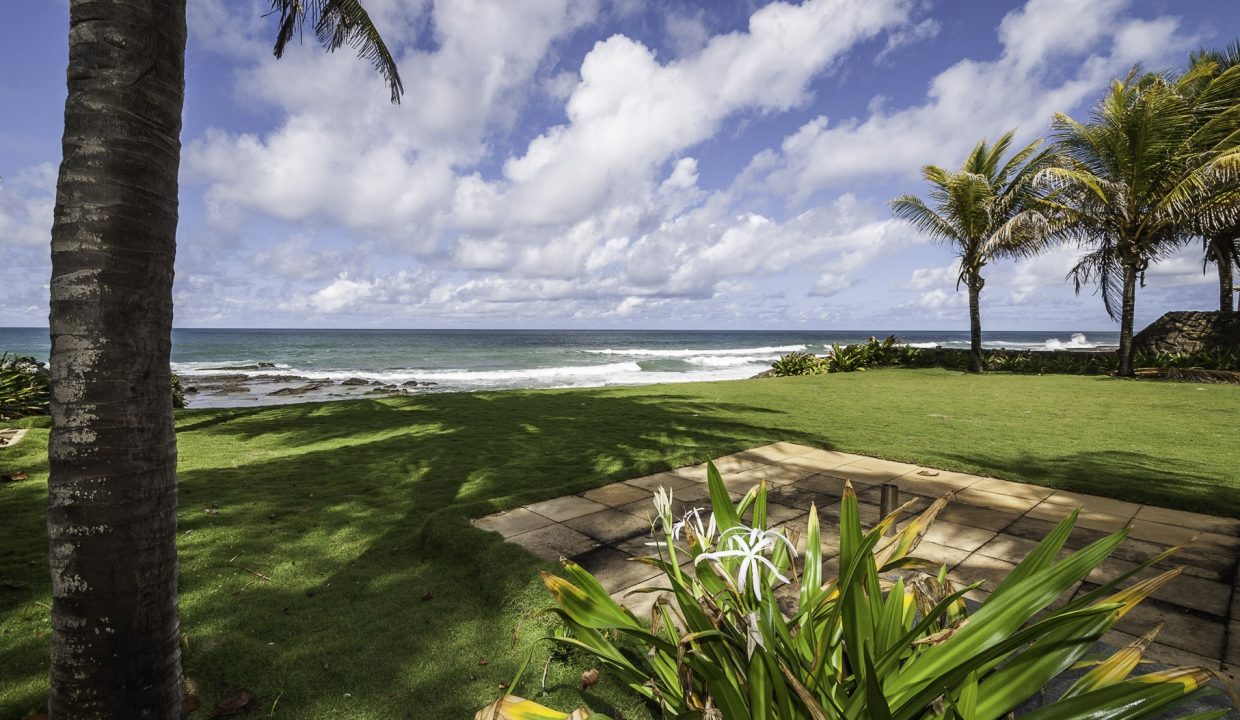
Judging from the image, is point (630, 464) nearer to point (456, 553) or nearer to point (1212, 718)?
point (456, 553)

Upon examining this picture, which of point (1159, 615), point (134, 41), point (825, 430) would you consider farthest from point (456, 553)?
point (825, 430)

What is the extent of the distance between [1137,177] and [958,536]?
45.4ft

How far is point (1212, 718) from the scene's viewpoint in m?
1.07

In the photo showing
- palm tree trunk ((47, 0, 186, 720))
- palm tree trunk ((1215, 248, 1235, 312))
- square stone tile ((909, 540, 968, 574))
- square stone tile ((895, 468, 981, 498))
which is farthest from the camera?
palm tree trunk ((1215, 248, 1235, 312))

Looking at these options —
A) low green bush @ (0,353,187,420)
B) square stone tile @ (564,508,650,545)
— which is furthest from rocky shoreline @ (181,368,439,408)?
square stone tile @ (564,508,650,545)

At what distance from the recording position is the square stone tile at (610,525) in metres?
3.37

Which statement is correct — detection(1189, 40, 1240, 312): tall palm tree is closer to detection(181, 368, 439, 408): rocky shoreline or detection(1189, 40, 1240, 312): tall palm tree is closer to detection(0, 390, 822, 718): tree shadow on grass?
detection(0, 390, 822, 718): tree shadow on grass

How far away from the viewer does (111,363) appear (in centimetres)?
150

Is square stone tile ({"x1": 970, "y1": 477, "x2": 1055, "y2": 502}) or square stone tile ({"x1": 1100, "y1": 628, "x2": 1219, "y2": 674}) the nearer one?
square stone tile ({"x1": 1100, "y1": 628, "x2": 1219, "y2": 674})

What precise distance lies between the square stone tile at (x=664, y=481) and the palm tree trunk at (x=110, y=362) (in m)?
3.26

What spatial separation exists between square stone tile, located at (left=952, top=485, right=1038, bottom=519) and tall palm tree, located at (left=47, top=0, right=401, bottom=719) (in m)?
4.48

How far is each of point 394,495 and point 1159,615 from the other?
179 inches

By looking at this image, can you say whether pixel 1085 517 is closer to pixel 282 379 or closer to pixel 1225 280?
pixel 1225 280

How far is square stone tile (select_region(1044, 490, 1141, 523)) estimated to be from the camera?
12.4 feet
